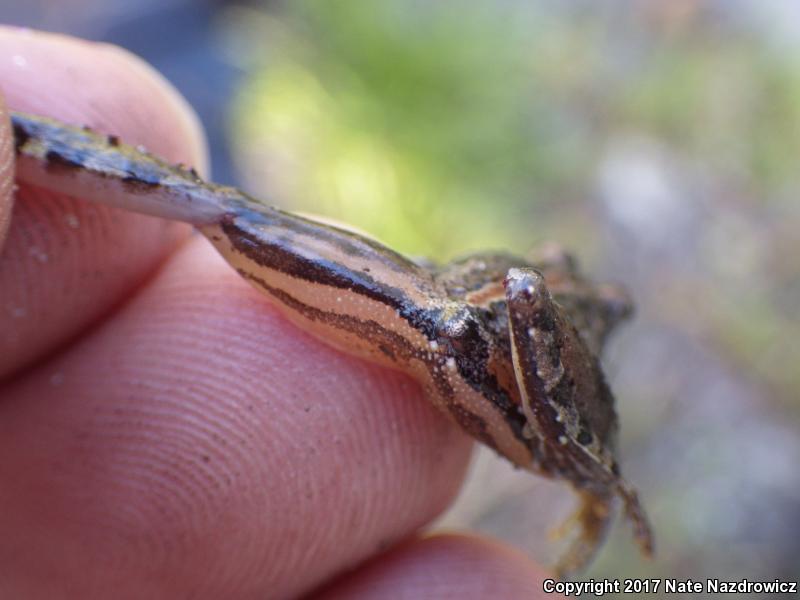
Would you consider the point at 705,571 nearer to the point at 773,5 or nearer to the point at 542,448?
the point at 542,448

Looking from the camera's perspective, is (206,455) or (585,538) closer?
(206,455)

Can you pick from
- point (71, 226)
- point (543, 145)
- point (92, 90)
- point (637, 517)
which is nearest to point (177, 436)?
point (71, 226)

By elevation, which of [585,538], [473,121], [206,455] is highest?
[473,121]

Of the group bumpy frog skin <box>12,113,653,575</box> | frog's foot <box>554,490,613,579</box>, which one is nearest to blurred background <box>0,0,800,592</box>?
frog's foot <box>554,490,613,579</box>

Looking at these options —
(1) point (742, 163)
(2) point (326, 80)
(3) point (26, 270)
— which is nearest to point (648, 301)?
(1) point (742, 163)

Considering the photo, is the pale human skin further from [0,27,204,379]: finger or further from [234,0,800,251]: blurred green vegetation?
[234,0,800,251]: blurred green vegetation

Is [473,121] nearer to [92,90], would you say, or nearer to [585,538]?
[92,90]

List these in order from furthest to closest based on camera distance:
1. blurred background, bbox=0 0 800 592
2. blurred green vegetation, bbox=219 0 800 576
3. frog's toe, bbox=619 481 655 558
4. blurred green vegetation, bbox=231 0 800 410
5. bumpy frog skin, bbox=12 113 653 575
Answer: blurred green vegetation, bbox=231 0 800 410 < blurred green vegetation, bbox=219 0 800 576 < blurred background, bbox=0 0 800 592 < frog's toe, bbox=619 481 655 558 < bumpy frog skin, bbox=12 113 653 575

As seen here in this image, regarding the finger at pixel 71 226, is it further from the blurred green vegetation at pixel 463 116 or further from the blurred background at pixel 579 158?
the blurred green vegetation at pixel 463 116
